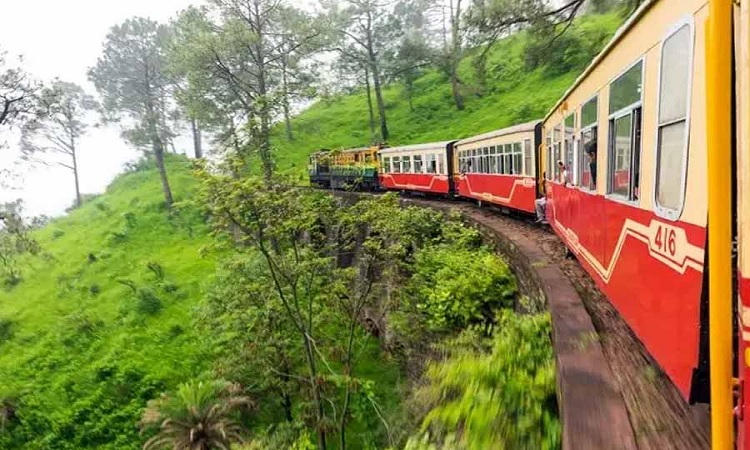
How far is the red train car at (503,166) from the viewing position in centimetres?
1142

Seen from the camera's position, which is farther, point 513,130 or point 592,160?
point 513,130

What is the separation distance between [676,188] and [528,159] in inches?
355

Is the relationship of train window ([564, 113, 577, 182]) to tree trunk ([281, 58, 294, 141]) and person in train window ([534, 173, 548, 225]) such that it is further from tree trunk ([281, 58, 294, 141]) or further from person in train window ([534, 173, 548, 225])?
tree trunk ([281, 58, 294, 141])

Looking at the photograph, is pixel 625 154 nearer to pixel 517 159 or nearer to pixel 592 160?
pixel 592 160

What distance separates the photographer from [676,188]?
2.78m

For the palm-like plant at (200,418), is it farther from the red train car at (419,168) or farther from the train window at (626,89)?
the train window at (626,89)

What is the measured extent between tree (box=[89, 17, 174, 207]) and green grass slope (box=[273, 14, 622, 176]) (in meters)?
7.58

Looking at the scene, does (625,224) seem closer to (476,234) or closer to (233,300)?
(476,234)

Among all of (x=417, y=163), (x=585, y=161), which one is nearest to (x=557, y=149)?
(x=585, y=161)

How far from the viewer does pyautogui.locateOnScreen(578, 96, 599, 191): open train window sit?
5281mm

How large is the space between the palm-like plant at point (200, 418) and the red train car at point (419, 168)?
10263 mm

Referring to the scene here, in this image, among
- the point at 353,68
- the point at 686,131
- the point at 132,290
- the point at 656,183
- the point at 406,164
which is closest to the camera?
the point at 686,131

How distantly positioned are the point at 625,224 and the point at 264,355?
1123 cm

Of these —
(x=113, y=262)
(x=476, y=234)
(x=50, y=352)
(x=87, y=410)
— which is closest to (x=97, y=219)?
(x=113, y=262)
